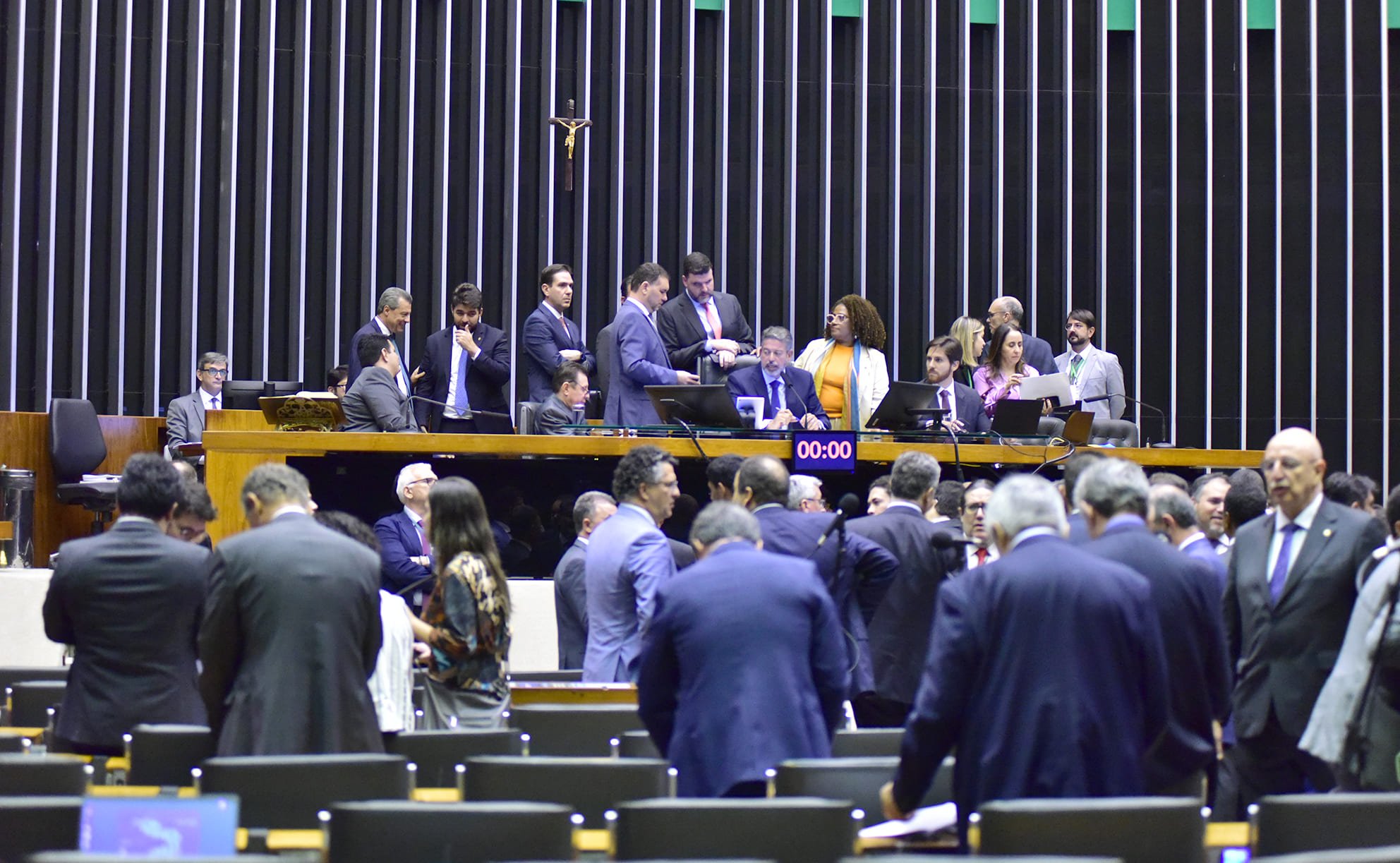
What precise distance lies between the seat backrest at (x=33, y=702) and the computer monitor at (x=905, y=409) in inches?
143

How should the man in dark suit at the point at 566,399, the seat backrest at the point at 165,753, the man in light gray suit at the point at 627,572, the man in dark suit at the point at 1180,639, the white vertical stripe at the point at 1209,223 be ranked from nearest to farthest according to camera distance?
1. the man in dark suit at the point at 1180,639
2. the seat backrest at the point at 165,753
3. the man in light gray suit at the point at 627,572
4. the man in dark suit at the point at 566,399
5. the white vertical stripe at the point at 1209,223

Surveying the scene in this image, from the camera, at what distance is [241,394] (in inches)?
346

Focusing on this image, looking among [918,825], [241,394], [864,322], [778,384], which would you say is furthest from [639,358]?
[918,825]

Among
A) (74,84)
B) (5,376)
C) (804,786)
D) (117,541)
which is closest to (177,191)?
(74,84)

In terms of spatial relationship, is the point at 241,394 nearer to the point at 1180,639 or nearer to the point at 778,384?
the point at 778,384

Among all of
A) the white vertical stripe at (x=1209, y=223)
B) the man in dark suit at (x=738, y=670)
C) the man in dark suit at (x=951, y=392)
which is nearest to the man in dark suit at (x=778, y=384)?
the man in dark suit at (x=951, y=392)

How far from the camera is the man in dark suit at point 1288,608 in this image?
445 centimetres

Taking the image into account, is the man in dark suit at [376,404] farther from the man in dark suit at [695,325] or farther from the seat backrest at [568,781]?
the seat backrest at [568,781]

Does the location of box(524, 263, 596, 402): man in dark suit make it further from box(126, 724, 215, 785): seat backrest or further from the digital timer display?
box(126, 724, 215, 785): seat backrest

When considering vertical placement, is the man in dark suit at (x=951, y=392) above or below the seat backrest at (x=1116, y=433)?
above

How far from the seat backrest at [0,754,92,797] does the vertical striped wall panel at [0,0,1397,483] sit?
24.3ft

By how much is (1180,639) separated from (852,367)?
4.61 metres

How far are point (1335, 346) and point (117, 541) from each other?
29.1ft

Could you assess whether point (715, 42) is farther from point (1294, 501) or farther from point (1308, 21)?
point (1294, 501)
